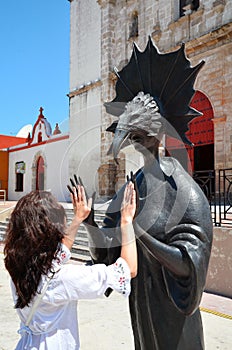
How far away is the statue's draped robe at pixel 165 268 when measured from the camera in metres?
1.53

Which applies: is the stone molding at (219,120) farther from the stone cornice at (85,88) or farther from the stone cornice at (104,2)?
the stone cornice at (104,2)

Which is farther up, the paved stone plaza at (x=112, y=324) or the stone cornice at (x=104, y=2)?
the stone cornice at (x=104, y=2)

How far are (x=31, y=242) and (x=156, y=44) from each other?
12.1m

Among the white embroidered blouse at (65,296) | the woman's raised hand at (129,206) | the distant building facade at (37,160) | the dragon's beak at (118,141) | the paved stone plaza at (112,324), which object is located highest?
the distant building facade at (37,160)

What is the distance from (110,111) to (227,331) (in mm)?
2889

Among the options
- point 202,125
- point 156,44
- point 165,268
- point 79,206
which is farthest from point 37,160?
point 165,268

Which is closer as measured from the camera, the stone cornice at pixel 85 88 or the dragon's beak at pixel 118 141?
the dragon's beak at pixel 118 141

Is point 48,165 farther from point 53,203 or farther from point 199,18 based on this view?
point 53,203

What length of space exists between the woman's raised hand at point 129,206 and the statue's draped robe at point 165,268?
0.43ft

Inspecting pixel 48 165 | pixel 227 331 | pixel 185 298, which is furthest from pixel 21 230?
pixel 48 165

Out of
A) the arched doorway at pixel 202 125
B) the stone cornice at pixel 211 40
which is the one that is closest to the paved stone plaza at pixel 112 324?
the arched doorway at pixel 202 125

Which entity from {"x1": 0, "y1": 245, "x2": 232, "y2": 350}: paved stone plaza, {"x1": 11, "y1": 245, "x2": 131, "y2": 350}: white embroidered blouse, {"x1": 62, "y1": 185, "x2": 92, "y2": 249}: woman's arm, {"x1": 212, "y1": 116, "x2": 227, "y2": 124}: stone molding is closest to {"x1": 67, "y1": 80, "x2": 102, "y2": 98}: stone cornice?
{"x1": 212, "y1": 116, "x2": 227, "y2": 124}: stone molding

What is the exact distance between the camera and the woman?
1422 mm

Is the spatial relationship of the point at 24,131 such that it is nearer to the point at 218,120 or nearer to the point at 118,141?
the point at 218,120
